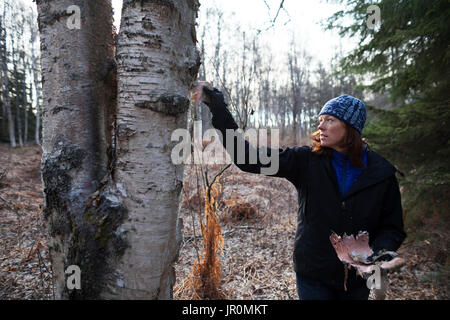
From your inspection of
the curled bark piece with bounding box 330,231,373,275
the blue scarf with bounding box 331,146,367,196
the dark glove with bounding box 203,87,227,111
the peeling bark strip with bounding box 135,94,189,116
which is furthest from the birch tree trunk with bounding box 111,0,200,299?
the blue scarf with bounding box 331,146,367,196

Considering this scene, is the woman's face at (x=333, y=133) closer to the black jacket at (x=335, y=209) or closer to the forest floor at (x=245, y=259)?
the black jacket at (x=335, y=209)

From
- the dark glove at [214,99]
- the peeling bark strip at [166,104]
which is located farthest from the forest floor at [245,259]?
the peeling bark strip at [166,104]

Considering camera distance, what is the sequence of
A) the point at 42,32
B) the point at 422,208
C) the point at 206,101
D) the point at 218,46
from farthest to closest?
1. the point at 218,46
2. the point at 422,208
3. the point at 206,101
4. the point at 42,32

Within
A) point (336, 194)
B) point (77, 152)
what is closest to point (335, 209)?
point (336, 194)

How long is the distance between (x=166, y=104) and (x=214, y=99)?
442 millimetres

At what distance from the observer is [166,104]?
0.96 m

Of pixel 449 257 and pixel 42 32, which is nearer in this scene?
pixel 42 32

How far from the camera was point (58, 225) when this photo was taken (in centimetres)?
102

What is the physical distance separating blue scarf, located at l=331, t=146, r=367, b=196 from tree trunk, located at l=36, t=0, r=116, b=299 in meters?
1.20

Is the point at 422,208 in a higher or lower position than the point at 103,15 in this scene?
lower

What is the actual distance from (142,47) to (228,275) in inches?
109

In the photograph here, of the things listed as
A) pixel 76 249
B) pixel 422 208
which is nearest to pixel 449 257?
pixel 422 208

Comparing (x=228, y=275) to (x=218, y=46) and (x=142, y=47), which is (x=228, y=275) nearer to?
(x=142, y=47)

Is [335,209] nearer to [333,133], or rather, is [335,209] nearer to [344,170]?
[344,170]
